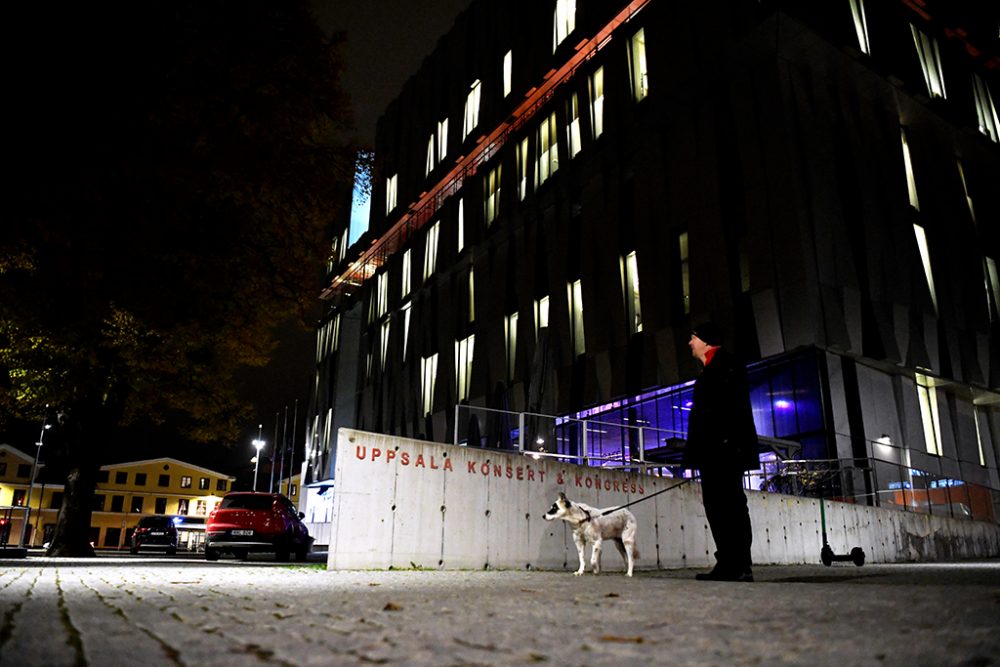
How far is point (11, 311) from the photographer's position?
12.8 metres

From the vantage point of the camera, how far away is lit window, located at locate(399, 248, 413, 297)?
4403cm

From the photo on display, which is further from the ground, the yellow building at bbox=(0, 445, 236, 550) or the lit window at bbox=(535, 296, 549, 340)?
the lit window at bbox=(535, 296, 549, 340)

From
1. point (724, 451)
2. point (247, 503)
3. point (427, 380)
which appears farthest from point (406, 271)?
point (724, 451)

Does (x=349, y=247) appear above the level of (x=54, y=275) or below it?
above

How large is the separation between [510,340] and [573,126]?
10.5 meters

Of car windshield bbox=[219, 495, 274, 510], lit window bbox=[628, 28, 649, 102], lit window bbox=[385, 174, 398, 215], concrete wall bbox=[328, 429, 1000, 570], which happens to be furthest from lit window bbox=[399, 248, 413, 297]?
concrete wall bbox=[328, 429, 1000, 570]

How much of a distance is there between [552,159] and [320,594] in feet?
95.2

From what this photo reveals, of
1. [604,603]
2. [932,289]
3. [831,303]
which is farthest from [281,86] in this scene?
[932,289]

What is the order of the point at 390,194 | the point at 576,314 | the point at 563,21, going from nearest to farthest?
the point at 576,314
the point at 563,21
the point at 390,194

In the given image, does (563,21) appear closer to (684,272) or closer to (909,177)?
(684,272)

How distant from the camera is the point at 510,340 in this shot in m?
31.9

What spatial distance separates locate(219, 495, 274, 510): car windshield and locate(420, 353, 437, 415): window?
69.9ft

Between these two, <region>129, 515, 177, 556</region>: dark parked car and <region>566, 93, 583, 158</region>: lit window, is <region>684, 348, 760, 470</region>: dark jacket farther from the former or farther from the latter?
<region>129, 515, 177, 556</region>: dark parked car

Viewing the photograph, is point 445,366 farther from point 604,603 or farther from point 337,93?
point 604,603
